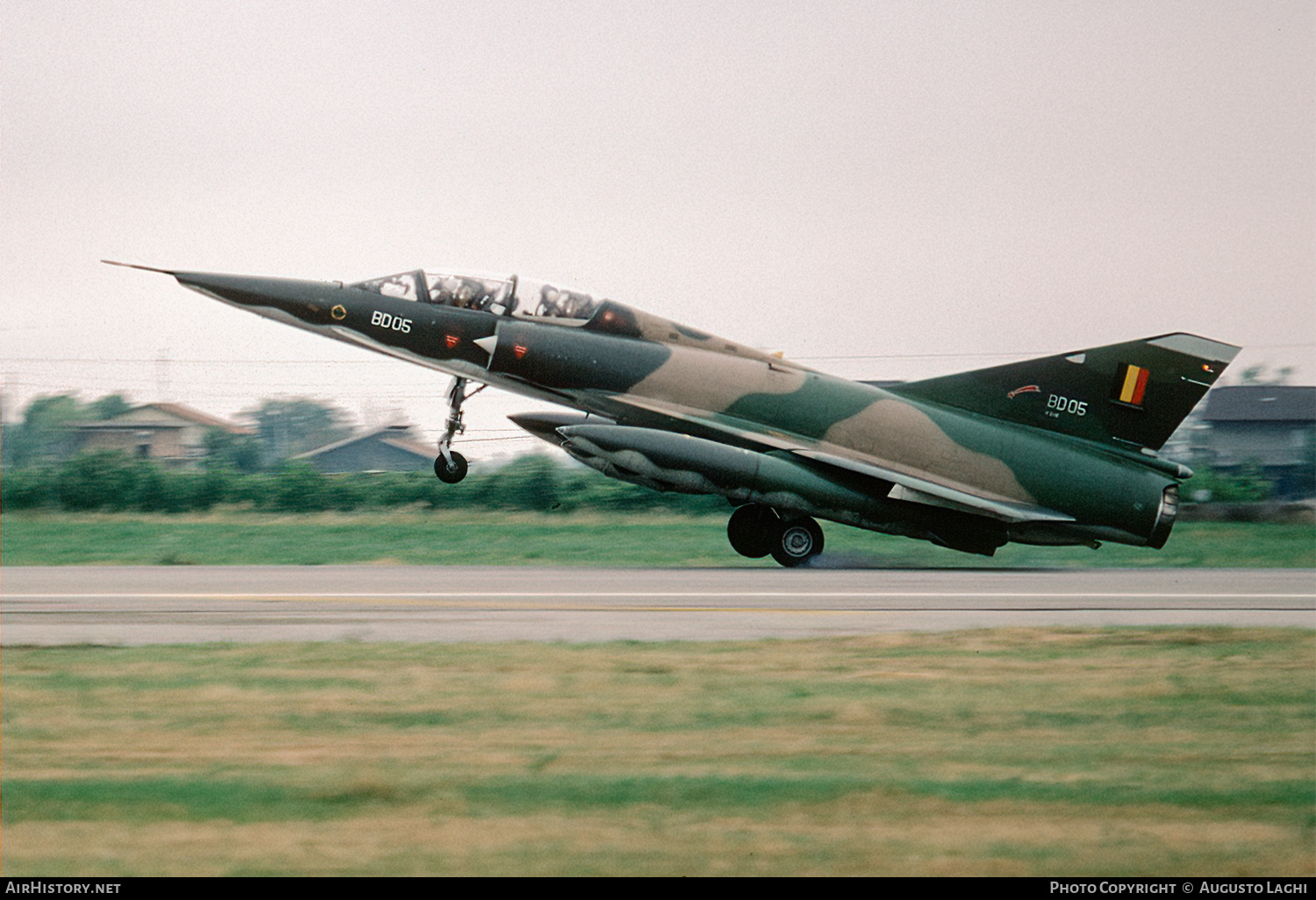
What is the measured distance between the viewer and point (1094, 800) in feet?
20.3

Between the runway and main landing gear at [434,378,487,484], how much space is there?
52.8 inches

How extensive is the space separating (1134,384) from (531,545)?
10.0 meters

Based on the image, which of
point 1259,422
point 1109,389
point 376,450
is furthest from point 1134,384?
point 1259,422

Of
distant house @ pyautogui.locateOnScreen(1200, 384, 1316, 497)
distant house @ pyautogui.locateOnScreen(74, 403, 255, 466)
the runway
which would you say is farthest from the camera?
distant house @ pyautogui.locateOnScreen(1200, 384, 1316, 497)

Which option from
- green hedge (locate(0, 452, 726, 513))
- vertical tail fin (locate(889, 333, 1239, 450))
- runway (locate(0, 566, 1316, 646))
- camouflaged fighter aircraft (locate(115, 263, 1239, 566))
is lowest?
green hedge (locate(0, 452, 726, 513))

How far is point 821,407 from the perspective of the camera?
61.9 ft

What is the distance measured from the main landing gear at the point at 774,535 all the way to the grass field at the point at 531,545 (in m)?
0.43

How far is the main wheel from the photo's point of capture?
18312 mm

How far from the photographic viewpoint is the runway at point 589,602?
1139cm

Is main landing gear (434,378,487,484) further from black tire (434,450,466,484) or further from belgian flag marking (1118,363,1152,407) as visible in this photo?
belgian flag marking (1118,363,1152,407)

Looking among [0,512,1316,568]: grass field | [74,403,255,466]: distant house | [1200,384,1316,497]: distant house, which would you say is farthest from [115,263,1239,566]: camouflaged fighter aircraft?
[1200,384,1316,497]: distant house

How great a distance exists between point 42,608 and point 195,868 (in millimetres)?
8721

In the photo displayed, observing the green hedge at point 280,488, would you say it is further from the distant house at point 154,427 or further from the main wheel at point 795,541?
the distant house at point 154,427

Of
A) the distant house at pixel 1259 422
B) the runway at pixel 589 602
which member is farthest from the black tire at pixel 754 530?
the distant house at pixel 1259 422
